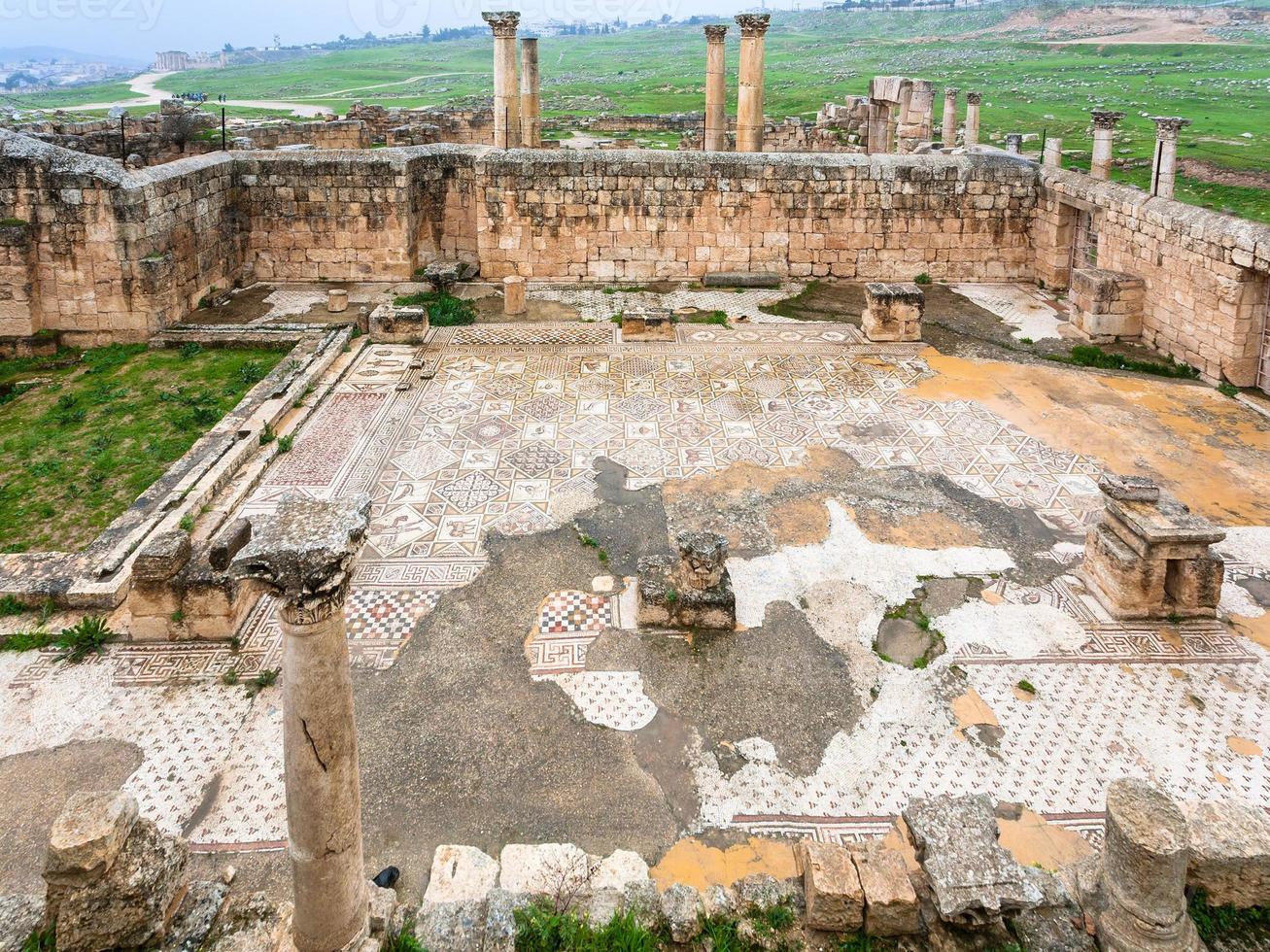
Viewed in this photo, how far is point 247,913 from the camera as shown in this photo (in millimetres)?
Answer: 4387

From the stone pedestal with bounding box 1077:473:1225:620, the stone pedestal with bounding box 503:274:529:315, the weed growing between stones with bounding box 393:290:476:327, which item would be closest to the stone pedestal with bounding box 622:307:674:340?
the stone pedestal with bounding box 503:274:529:315

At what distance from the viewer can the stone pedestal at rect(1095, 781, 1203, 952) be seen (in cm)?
412

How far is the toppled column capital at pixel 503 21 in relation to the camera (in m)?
17.5

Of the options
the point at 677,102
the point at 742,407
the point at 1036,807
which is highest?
the point at 677,102

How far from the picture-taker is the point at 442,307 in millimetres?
14711

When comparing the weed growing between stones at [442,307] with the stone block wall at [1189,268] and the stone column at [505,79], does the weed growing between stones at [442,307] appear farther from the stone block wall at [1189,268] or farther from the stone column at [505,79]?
the stone block wall at [1189,268]

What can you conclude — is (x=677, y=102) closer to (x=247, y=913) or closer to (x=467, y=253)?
(x=467, y=253)

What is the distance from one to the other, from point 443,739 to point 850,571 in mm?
3757

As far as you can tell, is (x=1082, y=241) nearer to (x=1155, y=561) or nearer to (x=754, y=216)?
(x=754, y=216)

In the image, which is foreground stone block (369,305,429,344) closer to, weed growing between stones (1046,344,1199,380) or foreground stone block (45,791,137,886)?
weed growing between stones (1046,344,1199,380)

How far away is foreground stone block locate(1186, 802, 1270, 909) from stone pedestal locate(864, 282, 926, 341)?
32.0 feet

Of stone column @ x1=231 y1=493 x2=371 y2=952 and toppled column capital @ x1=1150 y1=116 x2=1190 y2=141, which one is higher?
toppled column capital @ x1=1150 y1=116 x2=1190 y2=141

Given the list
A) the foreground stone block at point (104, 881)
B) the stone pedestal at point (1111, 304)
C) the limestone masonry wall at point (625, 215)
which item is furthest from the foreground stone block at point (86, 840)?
the stone pedestal at point (1111, 304)

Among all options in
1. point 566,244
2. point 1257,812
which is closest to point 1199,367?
point 1257,812
